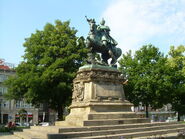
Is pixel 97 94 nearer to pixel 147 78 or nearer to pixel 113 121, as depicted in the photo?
pixel 113 121

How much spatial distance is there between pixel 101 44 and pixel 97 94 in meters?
3.99

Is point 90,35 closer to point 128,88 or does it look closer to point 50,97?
point 50,97

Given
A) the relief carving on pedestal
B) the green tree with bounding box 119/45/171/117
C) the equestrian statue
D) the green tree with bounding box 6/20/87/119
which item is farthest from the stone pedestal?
the green tree with bounding box 119/45/171/117

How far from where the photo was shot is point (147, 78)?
35.2 m

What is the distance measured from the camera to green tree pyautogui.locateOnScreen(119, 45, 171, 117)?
34688mm

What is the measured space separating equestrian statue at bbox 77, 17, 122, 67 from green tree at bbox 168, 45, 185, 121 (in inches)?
769

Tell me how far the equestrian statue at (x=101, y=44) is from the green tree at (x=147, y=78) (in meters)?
16.5

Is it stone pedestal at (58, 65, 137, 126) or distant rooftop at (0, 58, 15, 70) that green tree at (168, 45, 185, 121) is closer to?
stone pedestal at (58, 65, 137, 126)

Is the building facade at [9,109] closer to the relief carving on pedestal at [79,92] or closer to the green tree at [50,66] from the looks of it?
the green tree at [50,66]

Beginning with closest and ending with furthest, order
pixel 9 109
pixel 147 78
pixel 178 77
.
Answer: pixel 147 78 → pixel 178 77 → pixel 9 109

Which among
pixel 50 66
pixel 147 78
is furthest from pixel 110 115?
pixel 147 78

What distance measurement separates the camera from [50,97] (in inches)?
1195

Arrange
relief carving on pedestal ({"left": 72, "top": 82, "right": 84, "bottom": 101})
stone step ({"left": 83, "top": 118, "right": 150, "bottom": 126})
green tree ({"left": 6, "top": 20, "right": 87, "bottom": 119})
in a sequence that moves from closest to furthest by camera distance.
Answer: stone step ({"left": 83, "top": 118, "right": 150, "bottom": 126}) < relief carving on pedestal ({"left": 72, "top": 82, "right": 84, "bottom": 101}) < green tree ({"left": 6, "top": 20, "right": 87, "bottom": 119})

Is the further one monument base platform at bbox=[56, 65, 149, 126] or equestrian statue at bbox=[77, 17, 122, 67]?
equestrian statue at bbox=[77, 17, 122, 67]
